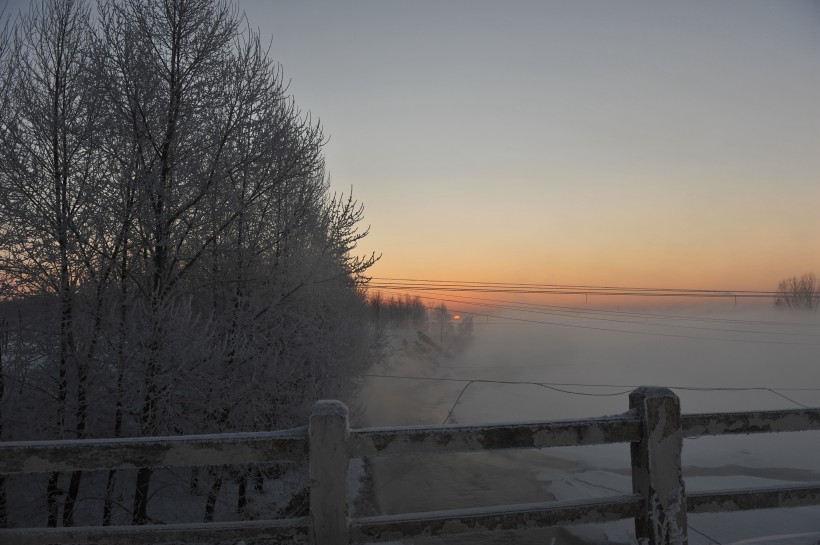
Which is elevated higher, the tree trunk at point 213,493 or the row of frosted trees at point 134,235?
the row of frosted trees at point 134,235

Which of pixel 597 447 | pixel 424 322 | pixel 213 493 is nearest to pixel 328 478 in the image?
pixel 213 493

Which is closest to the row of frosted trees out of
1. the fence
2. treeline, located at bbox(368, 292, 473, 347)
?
the fence

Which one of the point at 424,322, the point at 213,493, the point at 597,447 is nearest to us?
the point at 213,493

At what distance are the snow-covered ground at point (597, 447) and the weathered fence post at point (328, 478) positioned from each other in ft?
16.2

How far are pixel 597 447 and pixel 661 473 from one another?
95.1 ft

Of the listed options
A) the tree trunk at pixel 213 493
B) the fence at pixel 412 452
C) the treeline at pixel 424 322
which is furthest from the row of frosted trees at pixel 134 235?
the treeline at pixel 424 322

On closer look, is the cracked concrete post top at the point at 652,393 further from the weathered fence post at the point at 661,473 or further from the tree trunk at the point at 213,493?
the tree trunk at the point at 213,493

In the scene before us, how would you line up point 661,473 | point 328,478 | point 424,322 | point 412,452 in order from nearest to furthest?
1. point 328,478
2. point 412,452
3. point 661,473
4. point 424,322

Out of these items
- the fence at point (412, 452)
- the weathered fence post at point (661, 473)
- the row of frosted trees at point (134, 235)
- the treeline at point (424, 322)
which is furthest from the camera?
the treeline at point (424, 322)

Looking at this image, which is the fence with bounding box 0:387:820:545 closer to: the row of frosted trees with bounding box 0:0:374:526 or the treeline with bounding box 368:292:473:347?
the row of frosted trees with bounding box 0:0:374:526

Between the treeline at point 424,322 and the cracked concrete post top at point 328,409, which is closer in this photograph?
the cracked concrete post top at point 328,409

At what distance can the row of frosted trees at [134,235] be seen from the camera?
29.8 ft

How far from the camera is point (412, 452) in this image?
297 cm

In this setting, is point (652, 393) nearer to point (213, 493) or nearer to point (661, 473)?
point (661, 473)
